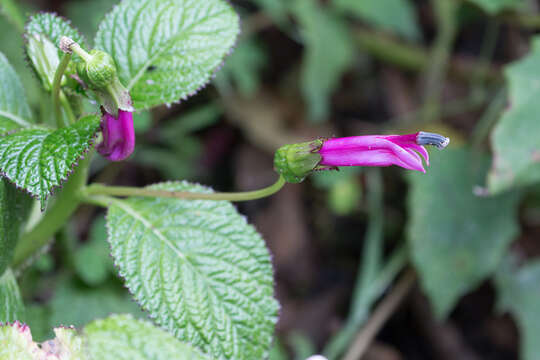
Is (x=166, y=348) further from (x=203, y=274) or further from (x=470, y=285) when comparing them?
(x=470, y=285)

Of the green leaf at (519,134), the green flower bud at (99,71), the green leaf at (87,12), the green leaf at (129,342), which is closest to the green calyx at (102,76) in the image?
the green flower bud at (99,71)

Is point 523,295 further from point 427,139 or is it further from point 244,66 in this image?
point 427,139

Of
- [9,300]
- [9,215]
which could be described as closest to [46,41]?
[9,215]

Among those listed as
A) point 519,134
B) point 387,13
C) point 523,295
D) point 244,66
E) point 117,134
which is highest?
point 387,13

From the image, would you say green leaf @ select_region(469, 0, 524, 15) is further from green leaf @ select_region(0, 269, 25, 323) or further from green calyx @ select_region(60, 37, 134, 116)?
green leaf @ select_region(0, 269, 25, 323)

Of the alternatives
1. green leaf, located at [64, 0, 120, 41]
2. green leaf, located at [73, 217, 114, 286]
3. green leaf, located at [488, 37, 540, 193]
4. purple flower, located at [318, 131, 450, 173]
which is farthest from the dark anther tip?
green leaf, located at [64, 0, 120, 41]

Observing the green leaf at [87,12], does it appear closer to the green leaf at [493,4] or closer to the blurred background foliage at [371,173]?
the blurred background foliage at [371,173]
